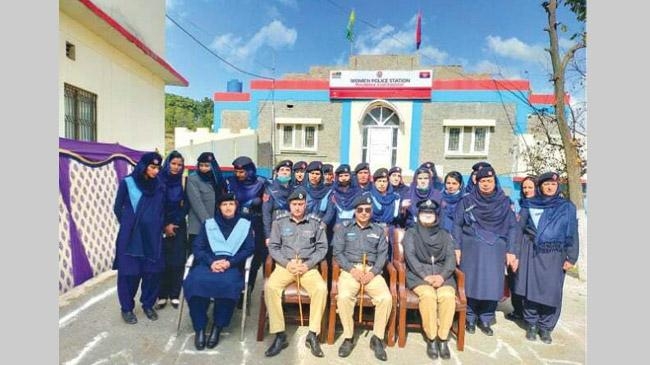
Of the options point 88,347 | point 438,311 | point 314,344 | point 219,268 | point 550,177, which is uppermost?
point 550,177

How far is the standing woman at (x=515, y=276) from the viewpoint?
3.53m

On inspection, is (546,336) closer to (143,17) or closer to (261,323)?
(261,323)

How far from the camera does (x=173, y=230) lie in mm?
3549

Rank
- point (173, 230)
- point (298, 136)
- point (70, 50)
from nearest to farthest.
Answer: point (173, 230)
point (70, 50)
point (298, 136)

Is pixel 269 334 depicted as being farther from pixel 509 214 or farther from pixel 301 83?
pixel 301 83

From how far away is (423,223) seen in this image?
321cm

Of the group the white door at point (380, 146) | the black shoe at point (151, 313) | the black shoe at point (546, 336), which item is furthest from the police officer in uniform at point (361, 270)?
the white door at point (380, 146)

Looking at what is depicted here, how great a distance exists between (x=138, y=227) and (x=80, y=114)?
3253 millimetres

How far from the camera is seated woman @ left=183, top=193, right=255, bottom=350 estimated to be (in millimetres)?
2988

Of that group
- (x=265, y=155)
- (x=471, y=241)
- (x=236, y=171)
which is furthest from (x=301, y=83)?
(x=471, y=241)

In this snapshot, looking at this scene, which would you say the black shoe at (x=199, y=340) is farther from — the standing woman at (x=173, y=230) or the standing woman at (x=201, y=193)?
the standing woman at (x=201, y=193)

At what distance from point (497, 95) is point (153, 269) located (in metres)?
12.3

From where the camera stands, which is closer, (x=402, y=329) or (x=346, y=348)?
(x=346, y=348)

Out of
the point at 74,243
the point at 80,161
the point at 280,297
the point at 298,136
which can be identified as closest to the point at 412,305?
the point at 280,297
